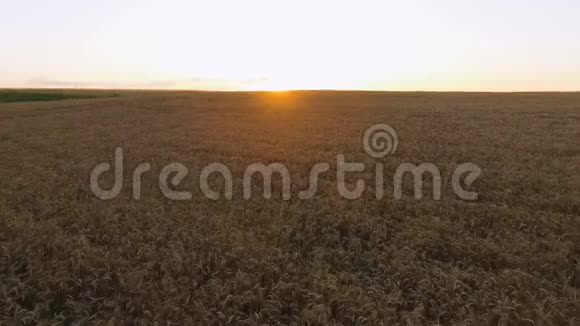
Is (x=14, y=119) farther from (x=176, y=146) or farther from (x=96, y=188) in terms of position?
(x=96, y=188)

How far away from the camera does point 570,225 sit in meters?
9.52

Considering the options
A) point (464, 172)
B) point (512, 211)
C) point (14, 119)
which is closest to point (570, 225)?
Answer: point (512, 211)

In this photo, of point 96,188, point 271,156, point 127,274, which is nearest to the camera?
point 127,274

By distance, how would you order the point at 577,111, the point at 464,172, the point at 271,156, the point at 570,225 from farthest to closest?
the point at 577,111 → the point at 271,156 → the point at 464,172 → the point at 570,225

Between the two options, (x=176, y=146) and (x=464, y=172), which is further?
→ (x=176, y=146)

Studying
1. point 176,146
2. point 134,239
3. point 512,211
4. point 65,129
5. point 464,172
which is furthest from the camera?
point 65,129

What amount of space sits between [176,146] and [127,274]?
1294 cm

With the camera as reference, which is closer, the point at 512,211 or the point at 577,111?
the point at 512,211

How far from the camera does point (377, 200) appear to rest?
37.2 feet

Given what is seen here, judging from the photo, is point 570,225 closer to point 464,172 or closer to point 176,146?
point 464,172

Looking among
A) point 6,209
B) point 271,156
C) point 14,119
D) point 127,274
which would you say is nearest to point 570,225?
point 127,274

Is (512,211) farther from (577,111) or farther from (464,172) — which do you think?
(577,111)

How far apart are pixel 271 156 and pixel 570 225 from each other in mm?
9856

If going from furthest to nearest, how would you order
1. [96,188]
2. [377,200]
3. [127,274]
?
[96,188]
[377,200]
[127,274]
